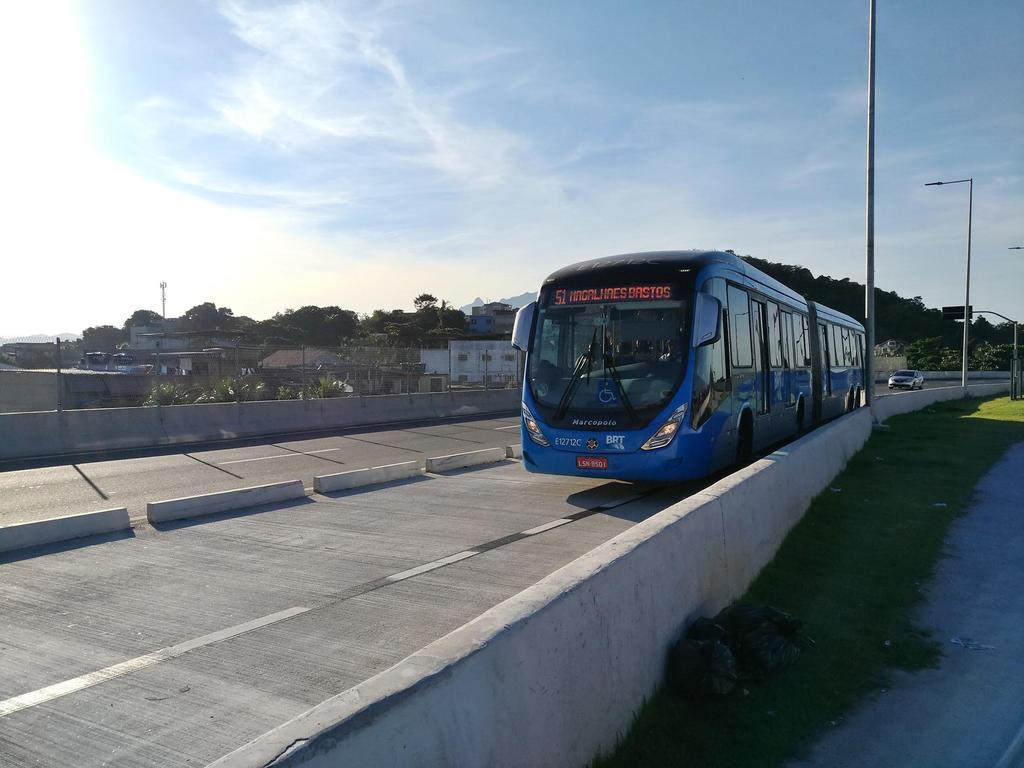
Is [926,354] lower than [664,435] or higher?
higher

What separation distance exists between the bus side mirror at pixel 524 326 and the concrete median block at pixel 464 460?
3.40 metres

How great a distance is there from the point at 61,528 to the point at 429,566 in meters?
4.05

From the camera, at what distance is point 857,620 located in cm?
645

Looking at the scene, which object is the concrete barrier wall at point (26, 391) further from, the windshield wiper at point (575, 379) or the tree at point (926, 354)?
the tree at point (926, 354)

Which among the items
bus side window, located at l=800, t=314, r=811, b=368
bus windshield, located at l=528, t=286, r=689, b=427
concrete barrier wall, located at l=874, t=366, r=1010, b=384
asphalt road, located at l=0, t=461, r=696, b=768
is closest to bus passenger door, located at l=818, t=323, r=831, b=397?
bus side window, located at l=800, t=314, r=811, b=368

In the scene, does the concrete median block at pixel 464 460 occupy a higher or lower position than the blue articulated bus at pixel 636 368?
lower

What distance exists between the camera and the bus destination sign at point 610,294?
11047 mm

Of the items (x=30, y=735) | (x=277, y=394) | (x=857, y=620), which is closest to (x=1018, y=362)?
(x=277, y=394)

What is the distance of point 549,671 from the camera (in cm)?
373

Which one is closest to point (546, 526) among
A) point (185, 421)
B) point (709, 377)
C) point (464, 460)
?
point (709, 377)

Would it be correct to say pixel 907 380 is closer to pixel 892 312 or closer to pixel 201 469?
pixel 201 469

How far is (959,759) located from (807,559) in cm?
364

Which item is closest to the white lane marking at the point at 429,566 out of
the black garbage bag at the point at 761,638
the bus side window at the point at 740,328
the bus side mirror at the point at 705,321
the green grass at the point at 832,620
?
the green grass at the point at 832,620

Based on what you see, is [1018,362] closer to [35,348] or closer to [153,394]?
[153,394]
